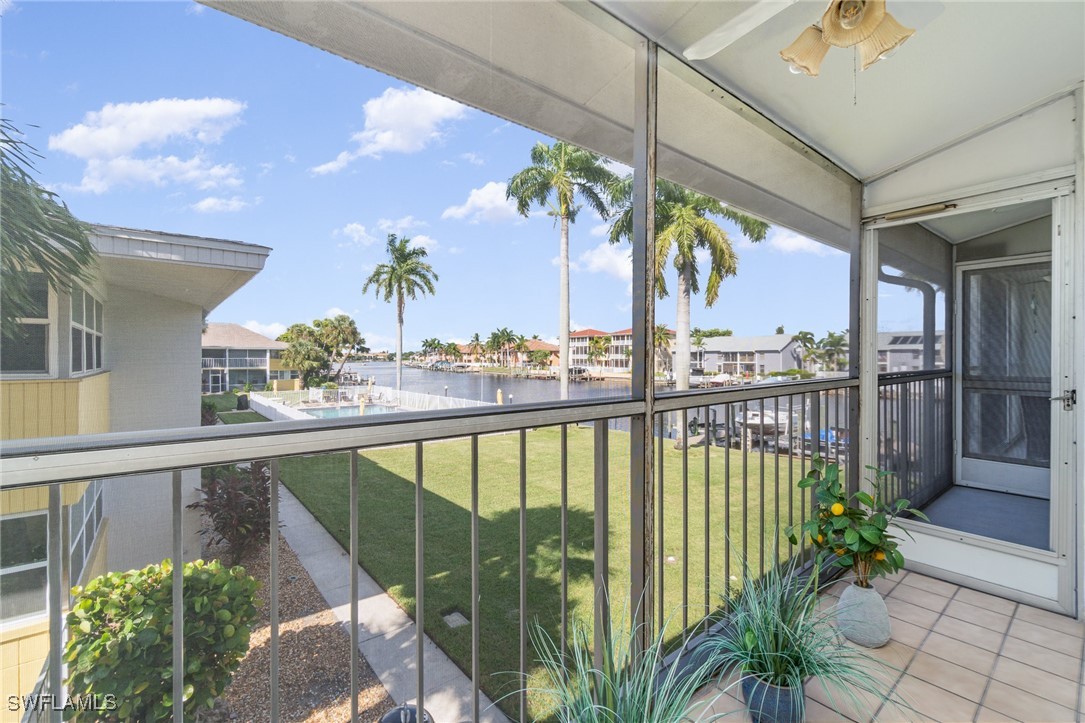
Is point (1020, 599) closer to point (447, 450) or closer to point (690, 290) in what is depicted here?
point (690, 290)

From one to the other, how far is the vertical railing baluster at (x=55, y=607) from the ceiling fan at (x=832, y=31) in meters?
2.22

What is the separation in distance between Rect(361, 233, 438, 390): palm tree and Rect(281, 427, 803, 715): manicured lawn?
30 cm

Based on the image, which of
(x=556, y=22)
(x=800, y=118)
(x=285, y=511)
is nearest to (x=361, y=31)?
(x=556, y=22)

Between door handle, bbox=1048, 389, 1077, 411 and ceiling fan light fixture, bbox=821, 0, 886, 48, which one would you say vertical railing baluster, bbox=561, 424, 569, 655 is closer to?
ceiling fan light fixture, bbox=821, 0, 886, 48

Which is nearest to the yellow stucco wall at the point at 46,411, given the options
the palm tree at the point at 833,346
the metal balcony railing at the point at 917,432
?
the palm tree at the point at 833,346

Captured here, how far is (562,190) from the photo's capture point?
5.41ft

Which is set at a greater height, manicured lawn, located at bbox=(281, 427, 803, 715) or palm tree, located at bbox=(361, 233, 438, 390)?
palm tree, located at bbox=(361, 233, 438, 390)

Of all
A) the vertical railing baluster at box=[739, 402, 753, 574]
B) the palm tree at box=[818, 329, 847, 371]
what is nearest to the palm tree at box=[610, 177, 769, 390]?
the vertical railing baluster at box=[739, 402, 753, 574]

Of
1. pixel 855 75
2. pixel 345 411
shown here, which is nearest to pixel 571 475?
pixel 345 411

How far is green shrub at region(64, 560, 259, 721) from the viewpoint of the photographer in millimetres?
809

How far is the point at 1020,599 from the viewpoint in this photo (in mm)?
2578

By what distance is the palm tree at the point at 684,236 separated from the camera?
1.86m

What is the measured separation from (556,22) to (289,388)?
1500 millimetres

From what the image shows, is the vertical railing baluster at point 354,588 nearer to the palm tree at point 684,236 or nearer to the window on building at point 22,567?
the window on building at point 22,567
